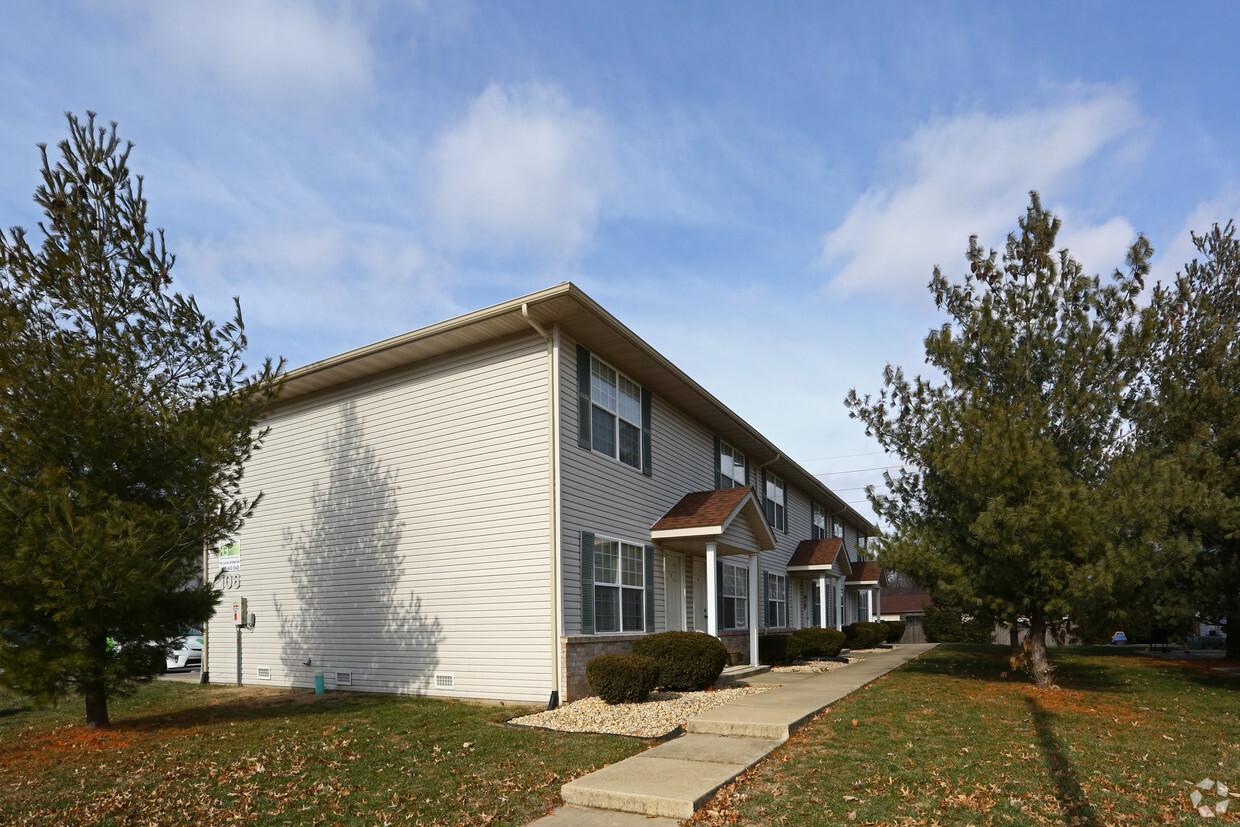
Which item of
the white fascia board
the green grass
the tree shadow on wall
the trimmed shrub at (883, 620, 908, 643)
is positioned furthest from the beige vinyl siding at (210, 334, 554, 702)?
the trimmed shrub at (883, 620, 908, 643)

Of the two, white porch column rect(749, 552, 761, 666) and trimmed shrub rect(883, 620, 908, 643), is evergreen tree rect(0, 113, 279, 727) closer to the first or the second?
white porch column rect(749, 552, 761, 666)

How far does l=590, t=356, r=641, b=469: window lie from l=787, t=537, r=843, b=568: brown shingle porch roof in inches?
447

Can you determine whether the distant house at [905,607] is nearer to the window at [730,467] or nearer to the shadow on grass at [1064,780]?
the window at [730,467]

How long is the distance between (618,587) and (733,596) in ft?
18.0

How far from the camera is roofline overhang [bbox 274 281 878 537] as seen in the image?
1211cm

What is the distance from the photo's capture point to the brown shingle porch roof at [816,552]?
24609 mm

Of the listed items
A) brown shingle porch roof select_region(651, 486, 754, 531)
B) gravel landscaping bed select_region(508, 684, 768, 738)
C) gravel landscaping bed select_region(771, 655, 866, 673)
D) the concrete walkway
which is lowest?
gravel landscaping bed select_region(771, 655, 866, 673)

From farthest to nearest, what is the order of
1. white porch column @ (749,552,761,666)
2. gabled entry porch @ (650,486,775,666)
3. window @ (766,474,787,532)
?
window @ (766,474,787,532) < white porch column @ (749,552,761,666) < gabled entry porch @ (650,486,775,666)

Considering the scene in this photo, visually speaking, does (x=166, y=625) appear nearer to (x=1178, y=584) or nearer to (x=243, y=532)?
(x=243, y=532)

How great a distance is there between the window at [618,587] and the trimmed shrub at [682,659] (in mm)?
676

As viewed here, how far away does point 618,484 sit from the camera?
1441cm

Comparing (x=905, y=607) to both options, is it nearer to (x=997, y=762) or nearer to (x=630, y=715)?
(x=630, y=715)

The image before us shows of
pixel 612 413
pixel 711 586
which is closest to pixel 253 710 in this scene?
pixel 612 413

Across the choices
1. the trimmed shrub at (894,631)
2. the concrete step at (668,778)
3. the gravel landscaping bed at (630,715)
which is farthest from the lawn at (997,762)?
the trimmed shrub at (894,631)
